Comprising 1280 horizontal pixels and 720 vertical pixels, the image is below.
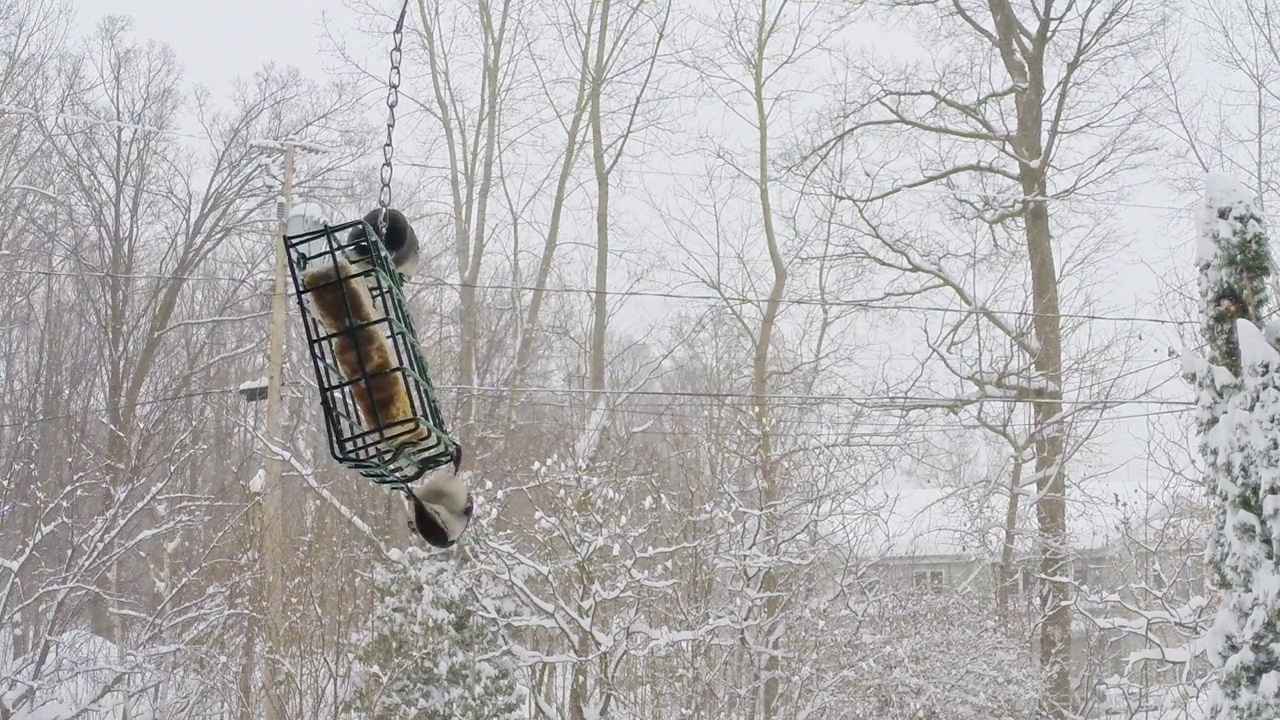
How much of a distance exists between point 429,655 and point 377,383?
4870mm

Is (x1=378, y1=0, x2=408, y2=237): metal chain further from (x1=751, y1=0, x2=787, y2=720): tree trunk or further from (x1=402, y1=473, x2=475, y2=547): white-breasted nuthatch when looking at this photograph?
(x1=751, y1=0, x2=787, y2=720): tree trunk

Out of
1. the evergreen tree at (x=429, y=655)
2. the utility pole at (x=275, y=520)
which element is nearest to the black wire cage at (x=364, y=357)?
the utility pole at (x=275, y=520)

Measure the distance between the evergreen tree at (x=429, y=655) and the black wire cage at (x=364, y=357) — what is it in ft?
15.3

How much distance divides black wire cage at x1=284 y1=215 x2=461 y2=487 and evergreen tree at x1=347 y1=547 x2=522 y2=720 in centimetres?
467

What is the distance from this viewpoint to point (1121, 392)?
962 cm

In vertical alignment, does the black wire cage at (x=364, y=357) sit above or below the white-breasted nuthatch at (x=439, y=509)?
above

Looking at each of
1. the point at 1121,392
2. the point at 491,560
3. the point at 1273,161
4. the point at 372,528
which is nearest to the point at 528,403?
the point at 372,528

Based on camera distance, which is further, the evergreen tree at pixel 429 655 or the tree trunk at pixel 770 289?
the tree trunk at pixel 770 289

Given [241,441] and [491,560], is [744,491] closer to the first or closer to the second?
[491,560]

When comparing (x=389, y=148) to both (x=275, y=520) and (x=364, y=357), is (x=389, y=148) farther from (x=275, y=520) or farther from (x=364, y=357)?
(x=275, y=520)

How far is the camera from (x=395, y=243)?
201 centimetres

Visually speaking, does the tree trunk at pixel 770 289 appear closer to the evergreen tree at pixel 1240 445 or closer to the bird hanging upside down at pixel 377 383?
the evergreen tree at pixel 1240 445

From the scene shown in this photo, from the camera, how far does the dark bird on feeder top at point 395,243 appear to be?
6.37 feet

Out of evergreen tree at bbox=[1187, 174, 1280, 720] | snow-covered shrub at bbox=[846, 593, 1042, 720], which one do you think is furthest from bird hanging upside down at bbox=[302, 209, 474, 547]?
snow-covered shrub at bbox=[846, 593, 1042, 720]
